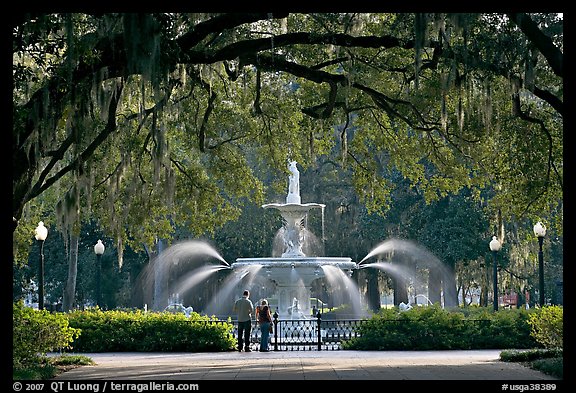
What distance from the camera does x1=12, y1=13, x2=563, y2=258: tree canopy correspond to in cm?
1634

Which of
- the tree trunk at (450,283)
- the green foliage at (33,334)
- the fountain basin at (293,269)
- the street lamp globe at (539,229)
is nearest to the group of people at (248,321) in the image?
the fountain basin at (293,269)

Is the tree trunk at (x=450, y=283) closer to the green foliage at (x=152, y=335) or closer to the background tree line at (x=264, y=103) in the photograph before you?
the background tree line at (x=264, y=103)

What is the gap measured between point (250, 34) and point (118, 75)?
438cm

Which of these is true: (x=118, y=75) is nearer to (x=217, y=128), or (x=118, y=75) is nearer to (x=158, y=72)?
(x=158, y=72)

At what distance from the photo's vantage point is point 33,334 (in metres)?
18.4

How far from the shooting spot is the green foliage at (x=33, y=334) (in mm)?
17750

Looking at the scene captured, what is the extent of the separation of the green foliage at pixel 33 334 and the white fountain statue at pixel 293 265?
11.5 metres

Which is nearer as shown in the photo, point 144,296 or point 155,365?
point 155,365

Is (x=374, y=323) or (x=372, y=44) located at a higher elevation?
(x=372, y=44)

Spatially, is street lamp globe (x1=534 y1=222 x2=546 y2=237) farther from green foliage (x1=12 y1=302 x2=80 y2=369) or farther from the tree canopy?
green foliage (x1=12 y1=302 x2=80 y2=369)

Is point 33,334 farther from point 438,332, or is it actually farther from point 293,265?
point 293,265

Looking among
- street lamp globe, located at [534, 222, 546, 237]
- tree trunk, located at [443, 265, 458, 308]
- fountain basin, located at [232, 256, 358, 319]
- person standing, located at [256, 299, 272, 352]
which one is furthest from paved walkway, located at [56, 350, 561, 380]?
tree trunk, located at [443, 265, 458, 308]

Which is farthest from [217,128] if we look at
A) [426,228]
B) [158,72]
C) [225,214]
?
[426,228]

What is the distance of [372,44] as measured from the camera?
18469mm
